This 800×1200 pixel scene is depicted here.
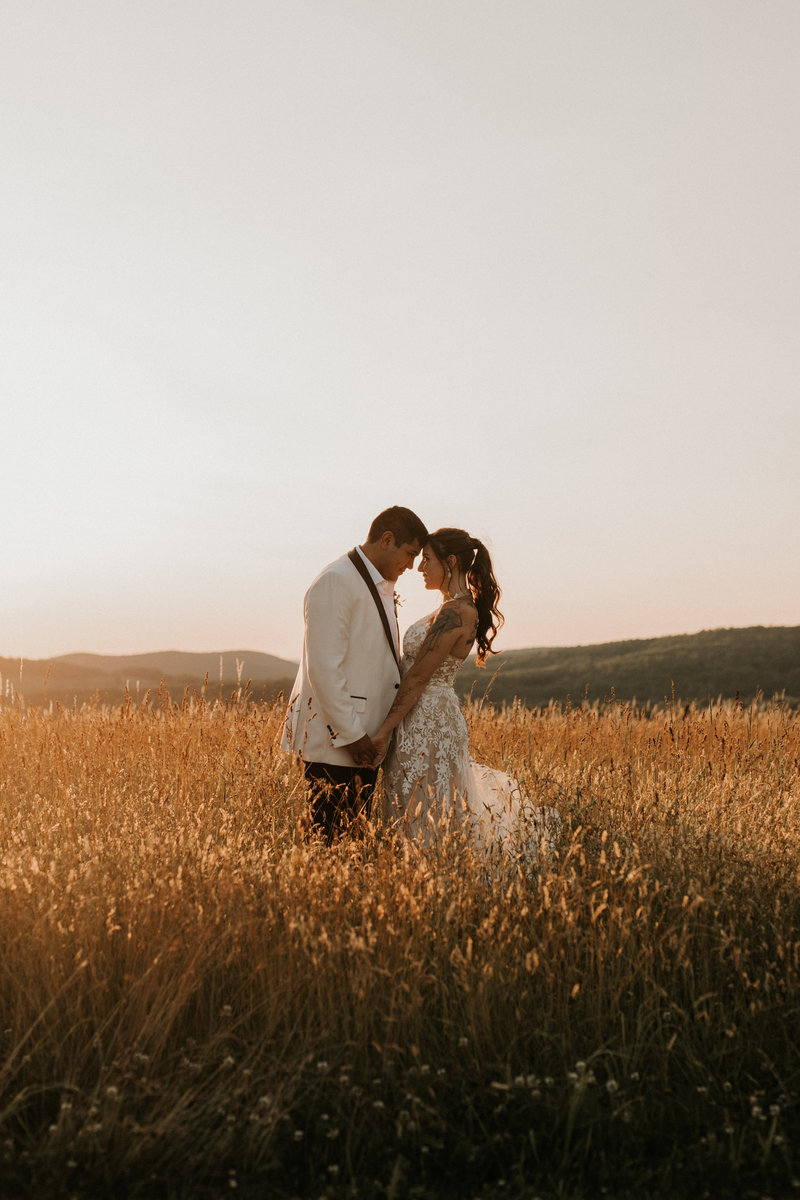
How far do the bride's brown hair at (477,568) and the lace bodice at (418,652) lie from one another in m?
0.20

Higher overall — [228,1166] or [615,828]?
[615,828]

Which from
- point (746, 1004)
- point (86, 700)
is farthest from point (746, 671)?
point (746, 1004)

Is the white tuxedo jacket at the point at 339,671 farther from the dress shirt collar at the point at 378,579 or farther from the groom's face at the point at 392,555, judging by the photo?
the groom's face at the point at 392,555

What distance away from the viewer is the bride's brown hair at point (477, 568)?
5449mm

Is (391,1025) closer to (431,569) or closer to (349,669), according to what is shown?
(349,669)

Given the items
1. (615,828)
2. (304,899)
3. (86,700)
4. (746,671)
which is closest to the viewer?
(304,899)

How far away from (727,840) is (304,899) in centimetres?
263

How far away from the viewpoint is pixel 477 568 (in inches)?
216

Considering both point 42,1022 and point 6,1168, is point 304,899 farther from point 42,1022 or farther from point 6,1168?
point 6,1168

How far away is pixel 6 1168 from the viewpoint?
8.58 ft

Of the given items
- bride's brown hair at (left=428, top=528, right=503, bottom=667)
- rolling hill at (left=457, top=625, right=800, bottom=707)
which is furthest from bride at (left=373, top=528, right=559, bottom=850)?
rolling hill at (left=457, top=625, right=800, bottom=707)

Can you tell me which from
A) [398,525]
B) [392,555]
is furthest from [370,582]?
[398,525]

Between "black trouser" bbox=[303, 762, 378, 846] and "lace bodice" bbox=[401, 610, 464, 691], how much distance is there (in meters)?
0.68

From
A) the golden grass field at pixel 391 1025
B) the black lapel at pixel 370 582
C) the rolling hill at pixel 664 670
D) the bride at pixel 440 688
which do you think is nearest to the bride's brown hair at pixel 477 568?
the bride at pixel 440 688
